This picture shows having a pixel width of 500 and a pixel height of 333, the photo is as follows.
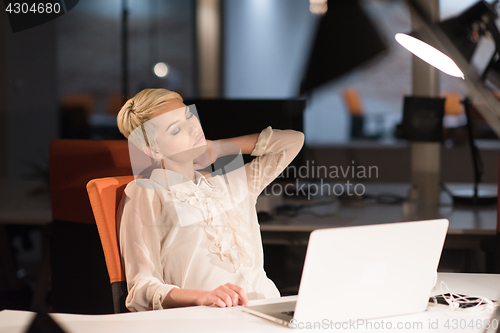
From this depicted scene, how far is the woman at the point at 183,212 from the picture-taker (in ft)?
3.69

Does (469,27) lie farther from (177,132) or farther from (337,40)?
(177,132)

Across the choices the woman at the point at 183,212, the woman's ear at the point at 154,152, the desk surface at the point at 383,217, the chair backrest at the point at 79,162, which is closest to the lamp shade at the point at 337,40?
the desk surface at the point at 383,217

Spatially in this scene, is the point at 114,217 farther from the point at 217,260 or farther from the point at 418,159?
the point at 418,159

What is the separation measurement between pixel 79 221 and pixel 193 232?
83 cm

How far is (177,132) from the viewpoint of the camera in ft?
4.24

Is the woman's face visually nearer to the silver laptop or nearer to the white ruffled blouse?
the white ruffled blouse

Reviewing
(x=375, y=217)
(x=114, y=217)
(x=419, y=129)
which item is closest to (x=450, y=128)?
(x=419, y=129)

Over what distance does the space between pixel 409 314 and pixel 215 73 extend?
9.32ft

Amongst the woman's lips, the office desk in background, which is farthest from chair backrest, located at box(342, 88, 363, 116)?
the woman's lips

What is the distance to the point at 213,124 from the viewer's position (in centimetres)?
202

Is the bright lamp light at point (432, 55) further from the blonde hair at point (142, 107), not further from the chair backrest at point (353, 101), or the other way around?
the chair backrest at point (353, 101)

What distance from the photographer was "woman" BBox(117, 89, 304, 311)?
112cm

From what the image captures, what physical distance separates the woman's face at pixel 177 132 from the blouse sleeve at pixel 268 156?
0.21 meters

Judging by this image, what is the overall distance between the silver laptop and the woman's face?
22.7 inches
